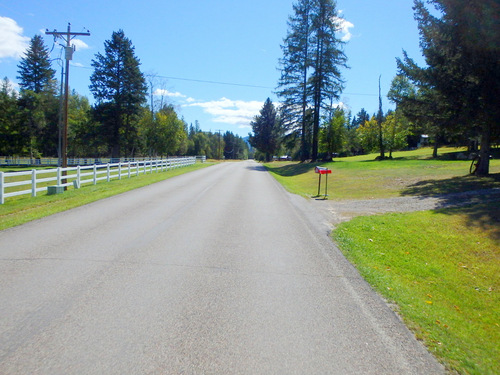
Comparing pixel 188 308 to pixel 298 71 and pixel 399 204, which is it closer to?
pixel 399 204

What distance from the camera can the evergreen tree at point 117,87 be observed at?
4947cm

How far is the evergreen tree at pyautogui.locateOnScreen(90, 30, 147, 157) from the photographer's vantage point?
49.5m

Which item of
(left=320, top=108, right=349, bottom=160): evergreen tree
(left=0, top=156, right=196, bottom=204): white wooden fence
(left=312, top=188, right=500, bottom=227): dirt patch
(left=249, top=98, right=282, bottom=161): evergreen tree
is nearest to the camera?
(left=312, top=188, right=500, bottom=227): dirt patch

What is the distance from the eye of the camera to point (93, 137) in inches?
2040

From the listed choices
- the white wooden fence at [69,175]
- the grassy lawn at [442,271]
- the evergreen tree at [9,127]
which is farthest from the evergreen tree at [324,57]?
the evergreen tree at [9,127]

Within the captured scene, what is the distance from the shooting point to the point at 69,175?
57.0 ft

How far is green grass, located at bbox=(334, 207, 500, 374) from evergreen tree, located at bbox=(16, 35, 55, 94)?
72552mm

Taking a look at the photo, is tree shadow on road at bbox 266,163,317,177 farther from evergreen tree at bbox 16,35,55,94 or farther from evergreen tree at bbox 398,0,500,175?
evergreen tree at bbox 16,35,55,94

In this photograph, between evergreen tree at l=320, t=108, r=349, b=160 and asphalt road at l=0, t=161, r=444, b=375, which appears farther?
evergreen tree at l=320, t=108, r=349, b=160

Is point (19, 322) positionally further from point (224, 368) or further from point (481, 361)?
point (481, 361)

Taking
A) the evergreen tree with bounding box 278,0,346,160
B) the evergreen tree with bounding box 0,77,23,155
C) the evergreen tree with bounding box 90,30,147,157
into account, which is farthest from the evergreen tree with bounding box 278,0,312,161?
the evergreen tree with bounding box 0,77,23,155

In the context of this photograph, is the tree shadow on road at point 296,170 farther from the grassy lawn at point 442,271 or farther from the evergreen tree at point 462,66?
the grassy lawn at point 442,271

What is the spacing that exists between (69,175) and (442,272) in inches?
645

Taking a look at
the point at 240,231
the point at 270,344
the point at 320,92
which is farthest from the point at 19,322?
the point at 320,92
